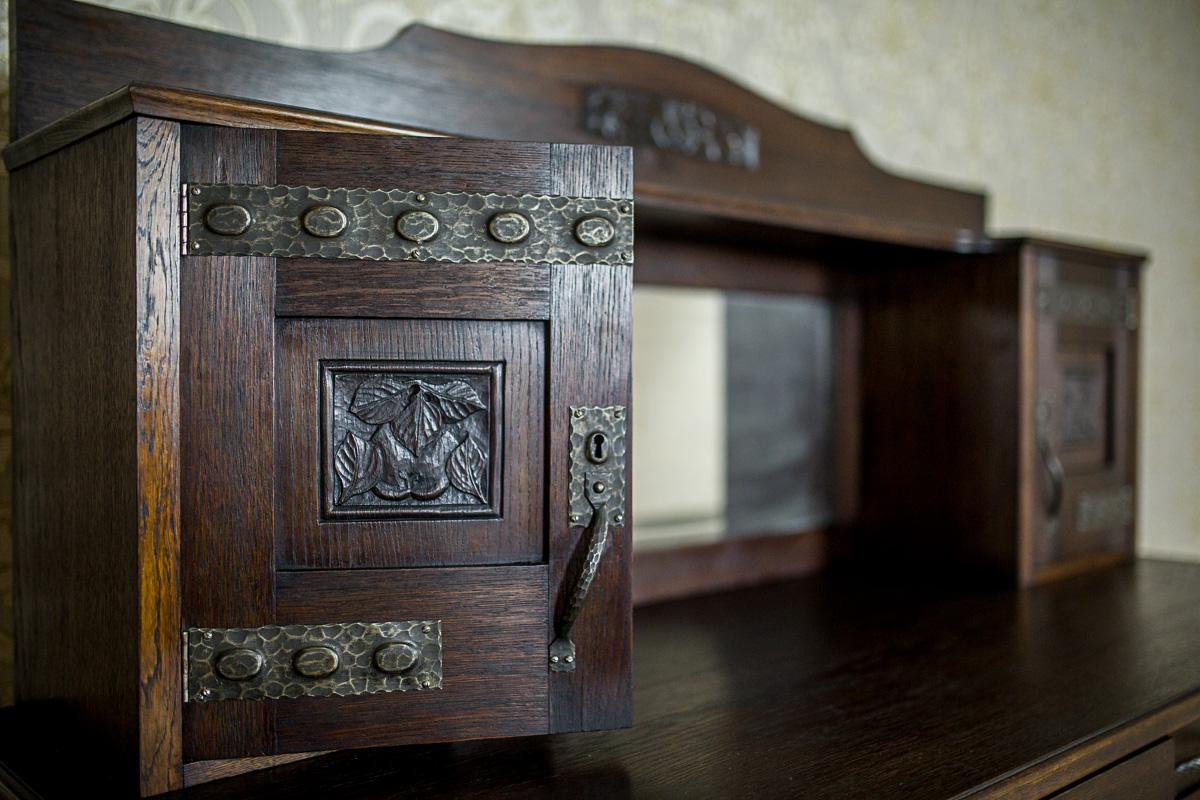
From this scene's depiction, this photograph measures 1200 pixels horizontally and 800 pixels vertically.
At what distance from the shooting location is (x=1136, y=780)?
3.49 ft

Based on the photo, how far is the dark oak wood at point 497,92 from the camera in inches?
40.9

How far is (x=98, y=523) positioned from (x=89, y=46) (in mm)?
503

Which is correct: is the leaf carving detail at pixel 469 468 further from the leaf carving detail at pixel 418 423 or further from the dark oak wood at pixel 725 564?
the dark oak wood at pixel 725 564

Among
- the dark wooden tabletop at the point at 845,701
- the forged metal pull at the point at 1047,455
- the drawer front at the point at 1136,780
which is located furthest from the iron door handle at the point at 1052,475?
the drawer front at the point at 1136,780

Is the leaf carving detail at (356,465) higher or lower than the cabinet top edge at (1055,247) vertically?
lower

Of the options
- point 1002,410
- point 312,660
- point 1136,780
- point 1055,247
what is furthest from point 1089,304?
point 312,660

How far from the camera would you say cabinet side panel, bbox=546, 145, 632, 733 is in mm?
884

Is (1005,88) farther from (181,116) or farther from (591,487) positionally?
(181,116)

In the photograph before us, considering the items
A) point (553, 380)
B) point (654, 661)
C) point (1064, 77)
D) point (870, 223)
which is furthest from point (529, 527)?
point (1064, 77)

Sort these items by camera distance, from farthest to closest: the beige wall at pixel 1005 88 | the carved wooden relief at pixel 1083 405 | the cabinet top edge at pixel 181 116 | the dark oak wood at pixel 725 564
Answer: the carved wooden relief at pixel 1083 405 → the dark oak wood at pixel 725 564 → the beige wall at pixel 1005 88 → the cabinet top edge at pixel 181 116

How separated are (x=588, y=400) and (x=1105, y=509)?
4.10 feet

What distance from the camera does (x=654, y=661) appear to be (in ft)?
4.11

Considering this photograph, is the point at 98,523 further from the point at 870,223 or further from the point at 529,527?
the point at 870,223

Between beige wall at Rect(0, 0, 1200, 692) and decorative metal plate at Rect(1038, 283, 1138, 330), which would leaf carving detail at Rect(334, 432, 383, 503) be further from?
decorative metal plate at Rect(1038, 283, 1138, 330)
